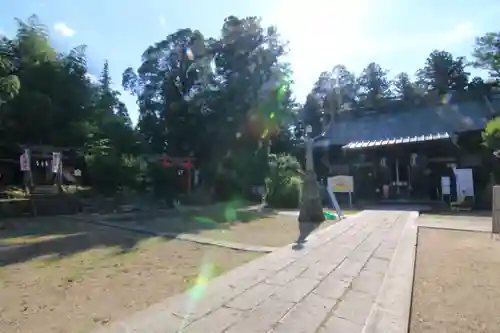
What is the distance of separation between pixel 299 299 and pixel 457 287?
177cm

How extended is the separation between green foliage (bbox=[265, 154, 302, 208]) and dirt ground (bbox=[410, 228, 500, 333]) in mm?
9229

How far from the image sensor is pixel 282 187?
52.3 ft

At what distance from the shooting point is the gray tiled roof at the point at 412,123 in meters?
18.1

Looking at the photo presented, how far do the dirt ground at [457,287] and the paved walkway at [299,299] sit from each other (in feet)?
0.52

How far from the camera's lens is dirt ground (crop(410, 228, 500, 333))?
111 inches

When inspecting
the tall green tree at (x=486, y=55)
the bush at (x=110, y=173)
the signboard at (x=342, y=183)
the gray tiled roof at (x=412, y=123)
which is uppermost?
the tall green tree at (x=486, y=55)

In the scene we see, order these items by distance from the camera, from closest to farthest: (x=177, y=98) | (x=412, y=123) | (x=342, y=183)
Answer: (x=342, y=183), (x=412, y=123), (x=177, y=98)

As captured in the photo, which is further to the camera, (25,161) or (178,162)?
(178,162)

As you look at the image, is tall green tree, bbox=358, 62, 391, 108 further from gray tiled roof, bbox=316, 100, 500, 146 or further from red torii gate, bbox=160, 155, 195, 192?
red torii gate, bbox=160, 155, 195, 192

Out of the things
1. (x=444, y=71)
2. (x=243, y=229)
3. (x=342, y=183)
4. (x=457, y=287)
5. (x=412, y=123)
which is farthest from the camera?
(x=444, y=71)

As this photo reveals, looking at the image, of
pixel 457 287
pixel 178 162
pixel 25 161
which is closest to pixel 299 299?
pixel 457 287

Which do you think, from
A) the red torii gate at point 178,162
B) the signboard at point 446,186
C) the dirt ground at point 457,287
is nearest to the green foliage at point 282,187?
the red torii gate at point 178,162

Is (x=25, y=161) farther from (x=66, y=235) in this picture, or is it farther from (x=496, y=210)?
(x=496, y=210)

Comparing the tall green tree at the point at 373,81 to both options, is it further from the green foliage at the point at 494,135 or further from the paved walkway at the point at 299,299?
the paved walkway at the point at 299,299
